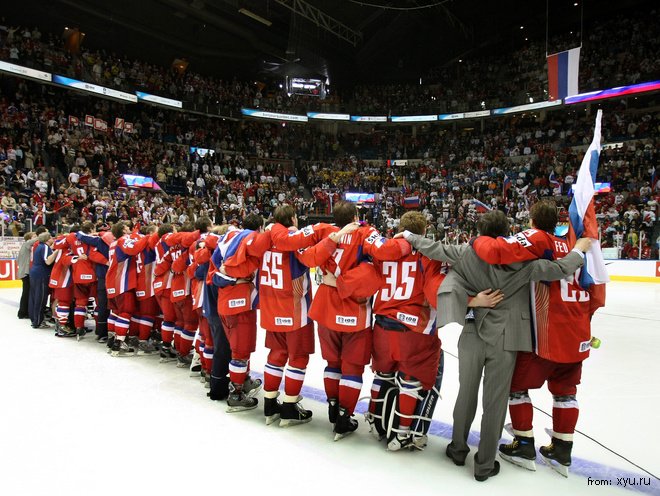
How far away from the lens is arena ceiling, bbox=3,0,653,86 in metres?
24.8

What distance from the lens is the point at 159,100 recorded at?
86.4 feet

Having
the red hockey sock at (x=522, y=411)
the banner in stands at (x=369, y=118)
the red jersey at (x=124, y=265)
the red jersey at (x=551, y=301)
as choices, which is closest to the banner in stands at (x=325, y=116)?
the banner in stands at (x=369, y=118)

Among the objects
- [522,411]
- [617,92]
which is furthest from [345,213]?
[617,92]

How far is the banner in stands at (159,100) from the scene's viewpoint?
2541cm

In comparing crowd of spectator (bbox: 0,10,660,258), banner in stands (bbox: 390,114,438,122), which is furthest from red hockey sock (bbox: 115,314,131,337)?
banner in stands (bbox: 390,114,438,122)

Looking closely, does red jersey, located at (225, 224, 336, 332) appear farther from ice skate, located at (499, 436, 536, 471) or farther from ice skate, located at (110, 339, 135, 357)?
ice skate, located at (110, 339, 135, 357)

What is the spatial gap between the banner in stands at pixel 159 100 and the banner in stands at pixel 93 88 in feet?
2.13

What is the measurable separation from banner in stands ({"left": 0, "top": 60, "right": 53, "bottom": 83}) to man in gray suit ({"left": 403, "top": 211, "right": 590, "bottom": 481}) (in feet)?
75.9

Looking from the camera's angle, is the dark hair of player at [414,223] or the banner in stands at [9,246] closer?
the dark hair of player at [414,223]

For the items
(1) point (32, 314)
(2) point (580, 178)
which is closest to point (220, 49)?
(1) point (32, 314)

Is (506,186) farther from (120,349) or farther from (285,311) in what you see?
(285,311)

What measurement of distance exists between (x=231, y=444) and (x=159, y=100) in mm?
26427

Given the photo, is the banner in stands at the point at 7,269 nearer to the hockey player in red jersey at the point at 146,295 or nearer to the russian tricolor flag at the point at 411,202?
the hockey player in red jersey at the point at 146,295

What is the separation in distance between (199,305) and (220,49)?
28.7m
